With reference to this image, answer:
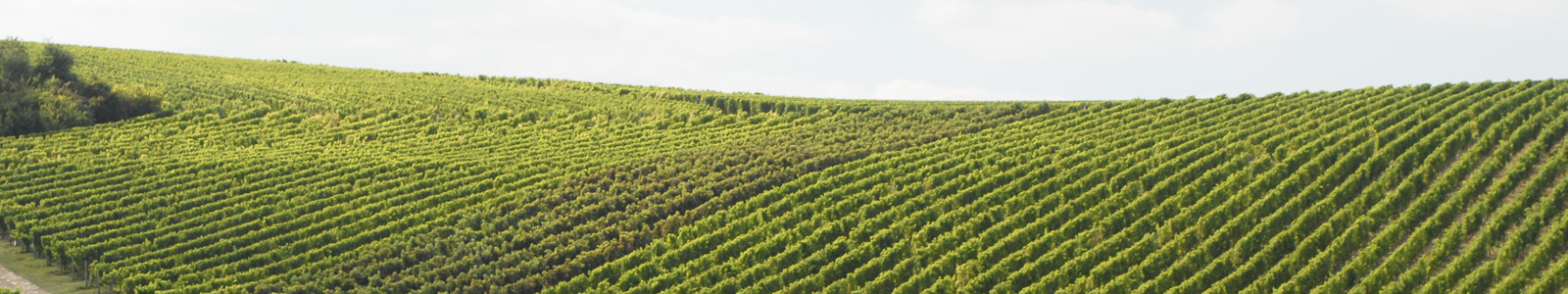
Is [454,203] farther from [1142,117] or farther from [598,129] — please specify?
[1142,117]

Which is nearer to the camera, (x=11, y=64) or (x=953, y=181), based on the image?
(x=953, y=181)

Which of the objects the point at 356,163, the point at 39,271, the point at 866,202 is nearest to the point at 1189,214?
the point at 866,202

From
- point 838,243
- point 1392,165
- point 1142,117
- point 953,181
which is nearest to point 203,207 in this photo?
point 838,243

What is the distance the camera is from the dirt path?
25.9 metres

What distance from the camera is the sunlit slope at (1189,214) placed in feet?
77.5

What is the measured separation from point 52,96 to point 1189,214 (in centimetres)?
3554

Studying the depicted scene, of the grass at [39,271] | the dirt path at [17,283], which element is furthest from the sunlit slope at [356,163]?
the dirt path at [17,283]

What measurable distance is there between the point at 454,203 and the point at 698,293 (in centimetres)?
846

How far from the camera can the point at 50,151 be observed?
35.9 meters

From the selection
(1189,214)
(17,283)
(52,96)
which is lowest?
(17,283)

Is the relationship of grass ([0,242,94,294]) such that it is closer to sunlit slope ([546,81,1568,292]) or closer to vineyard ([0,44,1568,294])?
vineyard ([0,44,1568,294])

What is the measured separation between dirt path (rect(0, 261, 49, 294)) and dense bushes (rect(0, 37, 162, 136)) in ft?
48.1

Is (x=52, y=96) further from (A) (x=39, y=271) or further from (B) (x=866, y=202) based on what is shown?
(B) (x=866, y=202)

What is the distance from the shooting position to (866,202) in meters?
29.6
